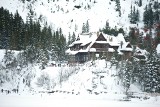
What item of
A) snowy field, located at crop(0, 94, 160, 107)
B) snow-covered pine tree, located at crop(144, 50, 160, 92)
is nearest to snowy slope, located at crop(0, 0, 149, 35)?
snow-covered pine tree, located at crop(144, 50, 160, 92)

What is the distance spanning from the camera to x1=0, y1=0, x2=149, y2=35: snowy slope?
546ft

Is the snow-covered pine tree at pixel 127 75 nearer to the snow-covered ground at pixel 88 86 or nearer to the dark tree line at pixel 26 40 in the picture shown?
the snow-covered ground at pixel 88 86

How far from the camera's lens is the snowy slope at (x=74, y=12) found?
16638cm

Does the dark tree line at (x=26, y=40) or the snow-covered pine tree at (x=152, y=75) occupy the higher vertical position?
the dark tree line at (x=26, y=40)

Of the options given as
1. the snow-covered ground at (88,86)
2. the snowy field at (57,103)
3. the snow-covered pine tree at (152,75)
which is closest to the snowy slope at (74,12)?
the snow-covered ground at (88,86)

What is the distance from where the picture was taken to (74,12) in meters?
183

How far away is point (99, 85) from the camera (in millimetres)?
61062

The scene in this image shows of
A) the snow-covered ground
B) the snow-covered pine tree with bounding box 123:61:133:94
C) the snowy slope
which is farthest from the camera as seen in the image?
the snowy slope

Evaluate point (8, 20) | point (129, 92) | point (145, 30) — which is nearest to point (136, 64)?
point (129, 92)

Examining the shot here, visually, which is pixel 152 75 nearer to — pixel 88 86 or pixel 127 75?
pixel 127 75

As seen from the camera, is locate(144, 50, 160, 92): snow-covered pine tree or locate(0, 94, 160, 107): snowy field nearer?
locate(0, 94, 160, 107): snowy field

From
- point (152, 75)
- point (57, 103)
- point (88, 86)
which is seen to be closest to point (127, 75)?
point (152, 75)

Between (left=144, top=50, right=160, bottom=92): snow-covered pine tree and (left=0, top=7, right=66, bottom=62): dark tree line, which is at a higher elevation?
(left=0, top=7, right=66, bottom=62): dark tree line

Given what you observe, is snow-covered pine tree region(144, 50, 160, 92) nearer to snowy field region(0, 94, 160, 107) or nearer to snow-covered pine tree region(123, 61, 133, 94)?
snow-covered pine tree region(123, 61, 133, 94)
